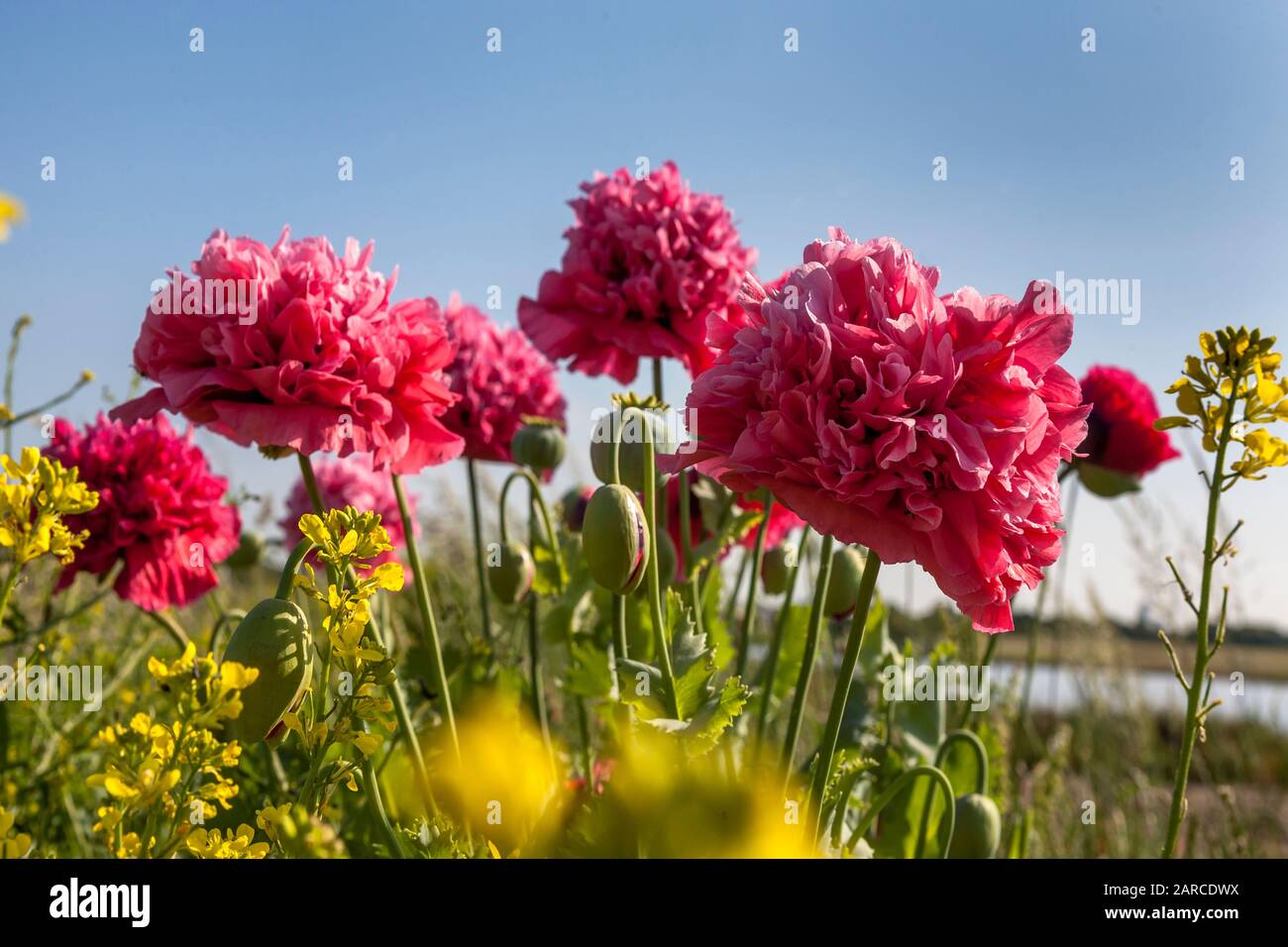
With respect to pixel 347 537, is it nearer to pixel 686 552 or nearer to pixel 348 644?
pixel 348 644

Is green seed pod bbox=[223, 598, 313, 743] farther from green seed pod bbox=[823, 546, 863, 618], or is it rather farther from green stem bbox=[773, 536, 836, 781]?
green seed pod bbox=[823, 546, 863, 618]

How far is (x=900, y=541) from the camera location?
0.72 meters

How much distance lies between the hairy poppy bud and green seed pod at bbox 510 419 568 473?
1.9 inches

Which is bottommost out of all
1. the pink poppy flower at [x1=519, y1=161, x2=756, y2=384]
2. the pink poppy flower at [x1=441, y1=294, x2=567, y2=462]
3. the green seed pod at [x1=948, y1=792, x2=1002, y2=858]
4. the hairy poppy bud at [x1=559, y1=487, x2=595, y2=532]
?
the green seed pod at [x1=948, y1=792, x2=1002, y2=858]

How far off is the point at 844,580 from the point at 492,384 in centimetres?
58

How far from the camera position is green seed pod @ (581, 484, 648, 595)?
867mm

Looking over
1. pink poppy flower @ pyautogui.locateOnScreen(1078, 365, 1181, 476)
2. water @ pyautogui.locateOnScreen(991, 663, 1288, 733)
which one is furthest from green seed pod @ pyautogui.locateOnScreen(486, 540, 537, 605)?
water @ pyautogui.locateOnScreen(991, 663, 1288, 733)

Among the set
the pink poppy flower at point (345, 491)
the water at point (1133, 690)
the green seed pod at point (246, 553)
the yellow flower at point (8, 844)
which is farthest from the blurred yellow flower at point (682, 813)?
the water at point (1133, 690)

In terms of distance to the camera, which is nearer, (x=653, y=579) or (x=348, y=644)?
(x=348, y=644)

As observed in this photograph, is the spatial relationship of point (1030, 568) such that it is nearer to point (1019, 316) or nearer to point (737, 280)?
point (1019, 316)

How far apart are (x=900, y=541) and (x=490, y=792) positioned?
0.49 metres

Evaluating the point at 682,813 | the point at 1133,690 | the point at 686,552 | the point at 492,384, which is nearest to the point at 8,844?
the point at 682,813

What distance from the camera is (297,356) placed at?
96 centimetres
